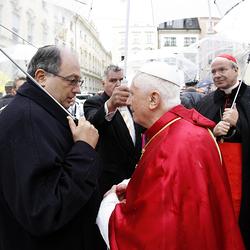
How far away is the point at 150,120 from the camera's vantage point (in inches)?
76.7

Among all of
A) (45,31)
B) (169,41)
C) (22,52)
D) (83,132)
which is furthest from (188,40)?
(83,132)

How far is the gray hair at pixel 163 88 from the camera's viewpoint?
190cm

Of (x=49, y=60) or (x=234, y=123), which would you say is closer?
(x=49, y=60)

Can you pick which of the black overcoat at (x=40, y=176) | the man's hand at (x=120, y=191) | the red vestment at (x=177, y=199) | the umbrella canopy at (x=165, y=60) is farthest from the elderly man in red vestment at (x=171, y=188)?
the umbrella canopy at (x=165, y=60)

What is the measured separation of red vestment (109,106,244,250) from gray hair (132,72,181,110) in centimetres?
9

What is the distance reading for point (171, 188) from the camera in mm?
1616

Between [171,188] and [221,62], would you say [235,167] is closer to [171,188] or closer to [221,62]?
[221,62]

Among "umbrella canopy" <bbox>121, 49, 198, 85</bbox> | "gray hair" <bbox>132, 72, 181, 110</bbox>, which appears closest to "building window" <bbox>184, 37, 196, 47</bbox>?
"umbrella canopy" <bbox>121, 49, 198, 85</bbox>

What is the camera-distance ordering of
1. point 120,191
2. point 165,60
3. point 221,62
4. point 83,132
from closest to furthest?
point 83,132
point 120,191
point 221,62
point 165,60

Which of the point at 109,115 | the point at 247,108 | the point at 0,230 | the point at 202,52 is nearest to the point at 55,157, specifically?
the point at 0,230

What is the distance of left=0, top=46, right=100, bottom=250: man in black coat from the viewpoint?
5.35ft

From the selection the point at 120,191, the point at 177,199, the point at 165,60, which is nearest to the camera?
the point at 177,199

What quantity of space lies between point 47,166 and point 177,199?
63 cm

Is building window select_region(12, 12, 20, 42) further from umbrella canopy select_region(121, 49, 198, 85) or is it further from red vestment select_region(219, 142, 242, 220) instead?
umbrella canopy select_region(121, 49, 198, 85)
